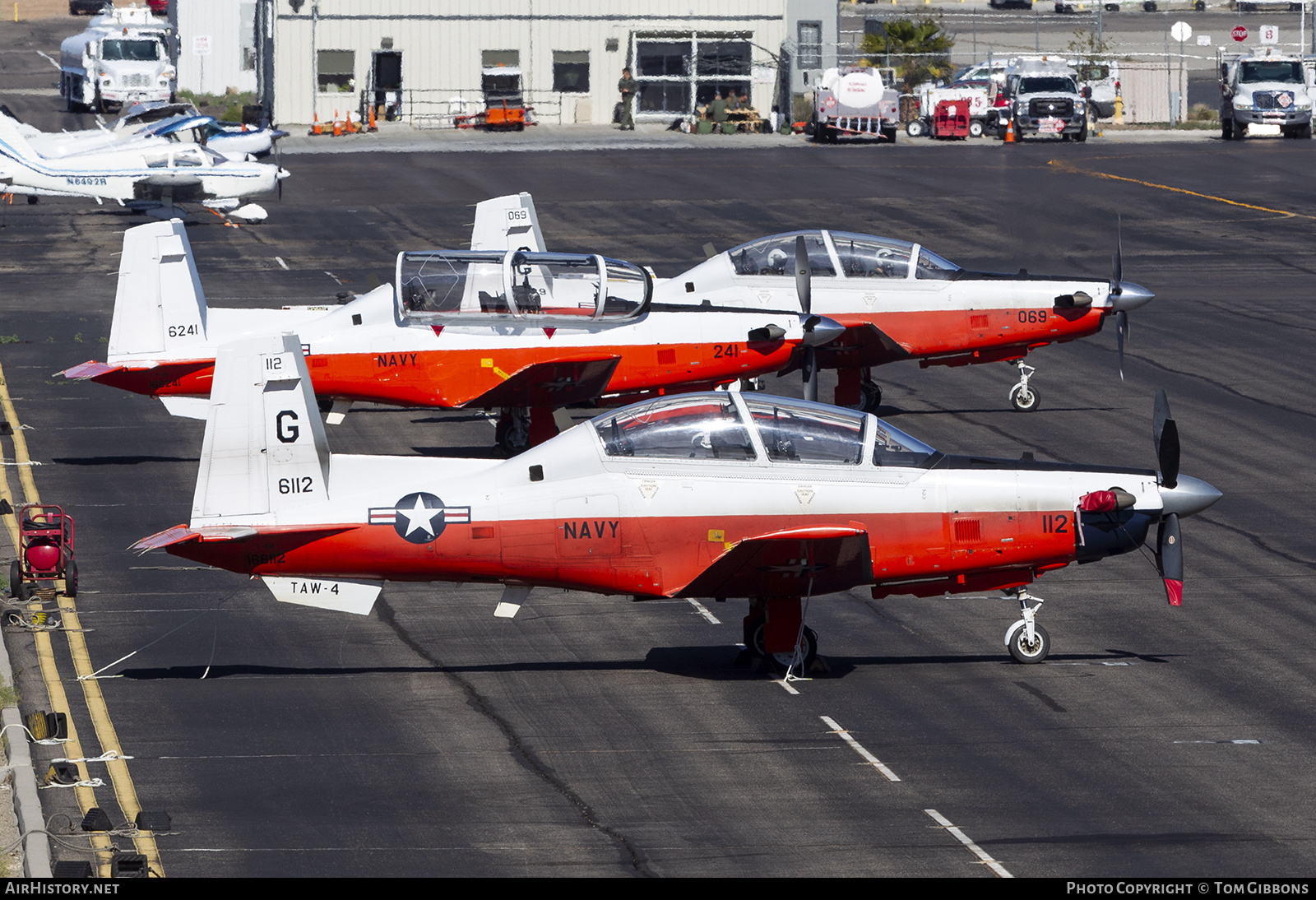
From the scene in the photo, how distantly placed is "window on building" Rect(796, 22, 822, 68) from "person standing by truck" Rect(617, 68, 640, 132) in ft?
22.4

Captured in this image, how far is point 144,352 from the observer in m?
24.0

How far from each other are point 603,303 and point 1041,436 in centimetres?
686

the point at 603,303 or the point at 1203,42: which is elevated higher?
the point at 1203,42

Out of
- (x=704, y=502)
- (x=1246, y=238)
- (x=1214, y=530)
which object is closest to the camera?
(x=704, y=502)

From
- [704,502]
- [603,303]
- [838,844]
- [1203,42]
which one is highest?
[1203,42]

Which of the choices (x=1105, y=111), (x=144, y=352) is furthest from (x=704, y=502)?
(x=1105, y=111)

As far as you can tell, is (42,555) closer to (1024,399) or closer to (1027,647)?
(1027,647)

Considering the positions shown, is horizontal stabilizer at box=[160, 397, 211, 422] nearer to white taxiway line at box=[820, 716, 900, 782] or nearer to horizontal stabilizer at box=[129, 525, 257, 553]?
horizontal stabilizer at box=[129, 525, 257, 553]

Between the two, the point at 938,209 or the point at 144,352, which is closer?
the point at 144,352

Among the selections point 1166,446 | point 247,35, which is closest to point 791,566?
point 1166,446

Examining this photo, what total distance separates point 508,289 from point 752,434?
8808mm

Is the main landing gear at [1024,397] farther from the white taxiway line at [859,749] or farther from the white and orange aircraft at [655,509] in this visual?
the white taxiway line at [859,749]

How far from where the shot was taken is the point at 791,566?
1562 cm

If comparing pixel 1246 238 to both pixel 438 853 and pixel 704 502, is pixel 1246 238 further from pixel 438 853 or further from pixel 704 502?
pixel 438 853
